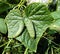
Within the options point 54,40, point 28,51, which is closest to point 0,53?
point 28,51

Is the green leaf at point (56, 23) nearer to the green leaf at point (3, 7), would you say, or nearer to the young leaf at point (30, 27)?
the young leaf at point (30, 27)

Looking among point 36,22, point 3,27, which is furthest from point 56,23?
point 3,27

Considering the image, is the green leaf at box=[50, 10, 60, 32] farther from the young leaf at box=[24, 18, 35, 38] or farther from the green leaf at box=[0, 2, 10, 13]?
the green leaf at box=[0, 2, 10, 13]

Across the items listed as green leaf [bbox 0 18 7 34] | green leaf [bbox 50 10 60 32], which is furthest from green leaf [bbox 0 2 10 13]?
green leaf [bbox 50 10 60 32]

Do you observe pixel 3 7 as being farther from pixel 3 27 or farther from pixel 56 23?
pixel 56 23

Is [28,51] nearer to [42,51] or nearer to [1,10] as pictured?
[42,51]

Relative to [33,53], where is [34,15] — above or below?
above

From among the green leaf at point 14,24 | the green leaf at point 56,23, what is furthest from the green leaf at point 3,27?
the green leaf at point 56,23
